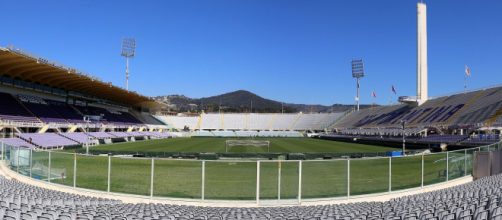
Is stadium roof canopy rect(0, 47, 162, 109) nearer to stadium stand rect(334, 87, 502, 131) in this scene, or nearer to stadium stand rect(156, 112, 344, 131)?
stadium stand rect(156, 112, 344, 131)

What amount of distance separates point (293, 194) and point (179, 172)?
10513mm

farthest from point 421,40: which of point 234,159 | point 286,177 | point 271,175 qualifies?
point 286,177

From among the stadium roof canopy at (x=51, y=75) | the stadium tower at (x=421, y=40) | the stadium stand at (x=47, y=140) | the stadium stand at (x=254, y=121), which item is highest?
the stadium tower at (x=421, y=40)

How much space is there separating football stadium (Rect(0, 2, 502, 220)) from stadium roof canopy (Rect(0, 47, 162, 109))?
207 mm

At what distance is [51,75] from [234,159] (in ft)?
122

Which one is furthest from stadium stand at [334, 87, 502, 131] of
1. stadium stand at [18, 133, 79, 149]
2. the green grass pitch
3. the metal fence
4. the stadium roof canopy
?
the stadium roof canopy

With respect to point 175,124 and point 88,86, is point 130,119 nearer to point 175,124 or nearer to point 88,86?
point 88,86

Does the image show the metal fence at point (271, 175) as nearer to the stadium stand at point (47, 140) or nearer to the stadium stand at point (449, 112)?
the stadium stand at point (47, 140)

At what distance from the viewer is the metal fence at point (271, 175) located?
1299 centimetres

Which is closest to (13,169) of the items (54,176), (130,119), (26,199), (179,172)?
(54,176)

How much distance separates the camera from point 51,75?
180 ft

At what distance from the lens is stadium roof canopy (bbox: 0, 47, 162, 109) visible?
44184 mm

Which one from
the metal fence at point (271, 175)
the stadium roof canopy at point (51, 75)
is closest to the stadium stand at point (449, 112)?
the metal fence at point (271, 175)

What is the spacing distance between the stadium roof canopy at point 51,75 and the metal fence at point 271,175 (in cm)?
2927
